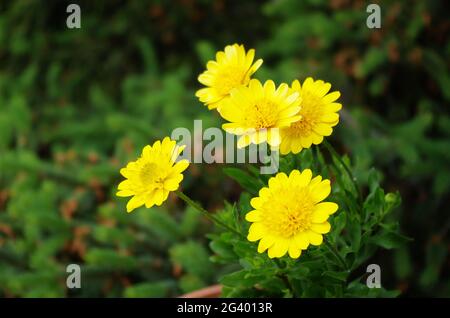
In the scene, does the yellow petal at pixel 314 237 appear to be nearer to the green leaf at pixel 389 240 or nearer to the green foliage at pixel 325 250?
the green foliage at pixel 325 250

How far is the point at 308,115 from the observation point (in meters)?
0.77

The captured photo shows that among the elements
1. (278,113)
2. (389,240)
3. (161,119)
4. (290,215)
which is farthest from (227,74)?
(161,119)

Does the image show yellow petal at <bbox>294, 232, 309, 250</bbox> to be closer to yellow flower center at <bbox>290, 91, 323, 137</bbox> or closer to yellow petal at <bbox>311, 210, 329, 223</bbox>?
yellow petal at <bbox>311, 210, 329, 223</bbox>

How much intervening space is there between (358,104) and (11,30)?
122 cm

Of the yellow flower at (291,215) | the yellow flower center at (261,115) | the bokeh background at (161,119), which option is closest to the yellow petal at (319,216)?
the yellow flower at (291,215)

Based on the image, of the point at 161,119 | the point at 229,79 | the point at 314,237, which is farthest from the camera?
the point at 161,119

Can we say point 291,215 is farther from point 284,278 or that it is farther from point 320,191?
point 284,278

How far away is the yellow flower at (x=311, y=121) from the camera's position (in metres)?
0.75

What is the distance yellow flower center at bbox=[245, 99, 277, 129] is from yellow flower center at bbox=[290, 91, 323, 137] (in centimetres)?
3

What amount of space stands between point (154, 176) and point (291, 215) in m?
0.17

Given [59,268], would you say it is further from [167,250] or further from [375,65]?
[375,65]

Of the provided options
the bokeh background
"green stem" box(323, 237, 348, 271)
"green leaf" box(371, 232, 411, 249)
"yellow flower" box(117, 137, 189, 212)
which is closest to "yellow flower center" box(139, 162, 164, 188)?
"yellow flower" box(117, 137, 189, 212)

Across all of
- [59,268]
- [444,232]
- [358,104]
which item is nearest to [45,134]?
[59,268]

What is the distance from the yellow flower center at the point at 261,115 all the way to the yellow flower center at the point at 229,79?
70 mm
